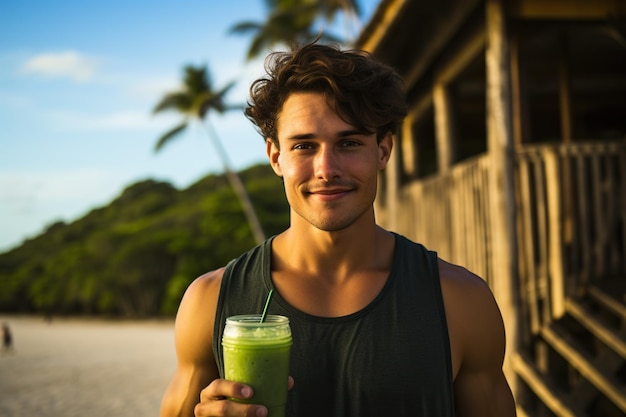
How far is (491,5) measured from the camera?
567 cm

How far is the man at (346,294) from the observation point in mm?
1916

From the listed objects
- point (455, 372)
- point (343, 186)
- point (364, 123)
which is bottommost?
point (455, 372)

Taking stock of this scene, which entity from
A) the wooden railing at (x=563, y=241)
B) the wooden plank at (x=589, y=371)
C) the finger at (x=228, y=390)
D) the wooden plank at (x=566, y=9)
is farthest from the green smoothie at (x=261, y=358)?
the wooden plank at (x=566, y=9)

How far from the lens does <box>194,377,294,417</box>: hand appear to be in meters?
1.54

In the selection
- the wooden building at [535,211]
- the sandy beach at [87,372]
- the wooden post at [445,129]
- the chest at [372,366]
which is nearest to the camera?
the chest at [372,366]

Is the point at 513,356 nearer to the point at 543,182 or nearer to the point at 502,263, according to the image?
the point at 502,263

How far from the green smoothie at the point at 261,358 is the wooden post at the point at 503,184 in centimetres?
408

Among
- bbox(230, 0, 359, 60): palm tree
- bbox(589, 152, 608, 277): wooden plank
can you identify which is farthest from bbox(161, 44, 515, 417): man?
bbox(230, 0, 359, 60): palm tree

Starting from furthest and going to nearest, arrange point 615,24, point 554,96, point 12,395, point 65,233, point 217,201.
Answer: point 65,233
point 217,201
point 12,395
point 554,96
point 615,24

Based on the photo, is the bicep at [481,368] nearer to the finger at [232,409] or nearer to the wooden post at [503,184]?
the finger at [232,409]

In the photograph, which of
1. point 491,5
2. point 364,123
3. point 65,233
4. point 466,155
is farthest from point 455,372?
point 65,233

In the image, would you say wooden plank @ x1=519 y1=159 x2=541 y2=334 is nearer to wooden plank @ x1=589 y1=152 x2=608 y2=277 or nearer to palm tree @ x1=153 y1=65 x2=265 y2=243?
wooden plank @ x1=589 y1=152 x2=608 y2=277

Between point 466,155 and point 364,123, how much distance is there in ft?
44.0

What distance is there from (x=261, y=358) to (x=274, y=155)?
891 millimetres
